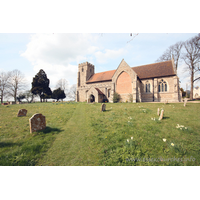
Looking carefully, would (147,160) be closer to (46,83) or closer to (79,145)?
(79,145)

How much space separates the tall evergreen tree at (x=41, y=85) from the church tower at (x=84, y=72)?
522 inches

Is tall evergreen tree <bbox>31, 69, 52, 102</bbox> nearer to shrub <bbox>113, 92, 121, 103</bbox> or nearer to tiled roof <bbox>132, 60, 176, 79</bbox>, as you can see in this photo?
shrub <bbox>113, 92, 121, 103</bbox>

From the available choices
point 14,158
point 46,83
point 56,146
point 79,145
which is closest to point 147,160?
point 79,145

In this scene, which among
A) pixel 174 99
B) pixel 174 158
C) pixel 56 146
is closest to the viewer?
pixel 174 158

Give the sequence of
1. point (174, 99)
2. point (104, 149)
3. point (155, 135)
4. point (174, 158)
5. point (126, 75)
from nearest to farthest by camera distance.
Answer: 1. point (174, 158)
2. point (104, 149)
3. point (155, 135)
4. point (174, 99)
5. point (126, 75)

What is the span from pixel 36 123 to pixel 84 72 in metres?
34.3

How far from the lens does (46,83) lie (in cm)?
3766

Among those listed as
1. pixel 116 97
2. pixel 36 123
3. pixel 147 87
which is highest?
pixel 147 87

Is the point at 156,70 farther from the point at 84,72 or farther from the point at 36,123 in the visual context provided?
the point at 36,123

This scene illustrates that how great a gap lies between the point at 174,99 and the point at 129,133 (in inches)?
921

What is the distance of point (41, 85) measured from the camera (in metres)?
35.9

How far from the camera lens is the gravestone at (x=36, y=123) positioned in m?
5.39

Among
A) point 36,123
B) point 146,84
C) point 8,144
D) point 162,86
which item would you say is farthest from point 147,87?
point 8,144

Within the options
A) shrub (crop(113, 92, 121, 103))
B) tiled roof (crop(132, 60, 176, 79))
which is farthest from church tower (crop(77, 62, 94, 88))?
tiled roof (crop(132, 60, 176, 79))
